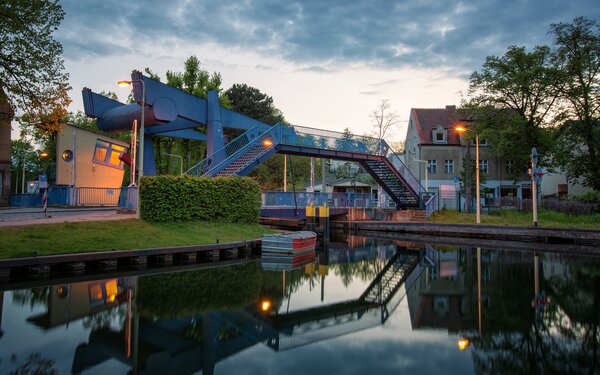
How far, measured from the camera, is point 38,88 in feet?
55.8

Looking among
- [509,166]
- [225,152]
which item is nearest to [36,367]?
[225,152]

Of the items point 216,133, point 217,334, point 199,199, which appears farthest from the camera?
point 216,133

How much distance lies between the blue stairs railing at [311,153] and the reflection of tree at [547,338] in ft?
55.3

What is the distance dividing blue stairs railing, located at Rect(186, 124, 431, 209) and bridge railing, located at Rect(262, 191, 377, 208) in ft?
8.77

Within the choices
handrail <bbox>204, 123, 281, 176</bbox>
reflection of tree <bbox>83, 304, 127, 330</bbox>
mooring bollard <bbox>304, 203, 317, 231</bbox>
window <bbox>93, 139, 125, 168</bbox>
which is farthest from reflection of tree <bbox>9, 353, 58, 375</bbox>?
window <bbox>93, 139, 125, 168</bbox>

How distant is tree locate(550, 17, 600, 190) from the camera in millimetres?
34719

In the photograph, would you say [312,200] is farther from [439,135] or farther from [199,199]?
[439,135]

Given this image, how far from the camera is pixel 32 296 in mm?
10969

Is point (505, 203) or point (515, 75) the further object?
point (505, 203)

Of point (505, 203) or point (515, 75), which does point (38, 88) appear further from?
point (505, 203)

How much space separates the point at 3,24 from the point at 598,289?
2132 centimetres

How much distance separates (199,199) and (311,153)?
32.5 feet

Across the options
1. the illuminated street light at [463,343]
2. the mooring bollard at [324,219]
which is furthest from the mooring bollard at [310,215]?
the illuminated street light at [463,343]

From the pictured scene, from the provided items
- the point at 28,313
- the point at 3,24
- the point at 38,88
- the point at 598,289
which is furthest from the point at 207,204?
the point at 598,289
